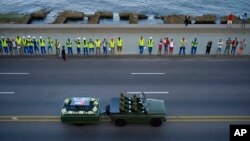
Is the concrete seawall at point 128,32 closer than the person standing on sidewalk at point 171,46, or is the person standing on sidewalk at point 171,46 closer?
the person standing on sidewalk at point 171,46

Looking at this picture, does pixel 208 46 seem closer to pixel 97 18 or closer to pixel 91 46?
pixel 91 46

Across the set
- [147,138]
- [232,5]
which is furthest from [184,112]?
[232,5]

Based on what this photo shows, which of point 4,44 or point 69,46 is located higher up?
point 4,44

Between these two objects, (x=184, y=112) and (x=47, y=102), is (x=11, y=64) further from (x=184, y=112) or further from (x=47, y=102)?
(x=184, y=112)

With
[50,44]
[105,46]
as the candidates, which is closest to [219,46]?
[105,46]

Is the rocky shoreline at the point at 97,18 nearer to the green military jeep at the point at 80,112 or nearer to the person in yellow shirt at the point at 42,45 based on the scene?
the person in yellow shirt at the point at 42,45

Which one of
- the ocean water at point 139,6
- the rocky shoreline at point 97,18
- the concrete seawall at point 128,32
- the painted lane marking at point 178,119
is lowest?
the painted lane marking at point 178,119

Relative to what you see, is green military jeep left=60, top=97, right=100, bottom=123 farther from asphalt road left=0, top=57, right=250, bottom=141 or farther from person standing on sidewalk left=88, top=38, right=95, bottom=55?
person standing on sidewalk left=88, top=38, right=95, bottom=55

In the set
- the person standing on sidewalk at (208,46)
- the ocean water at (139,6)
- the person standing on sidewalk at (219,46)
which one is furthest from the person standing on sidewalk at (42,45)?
the ocean water at (139,6)
